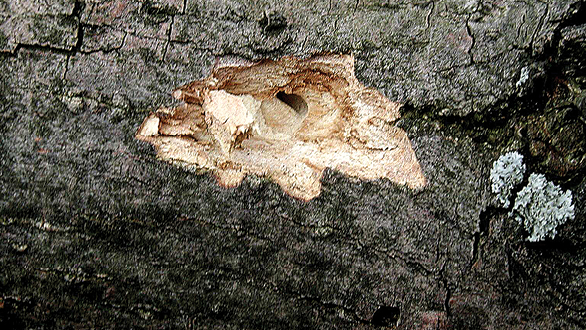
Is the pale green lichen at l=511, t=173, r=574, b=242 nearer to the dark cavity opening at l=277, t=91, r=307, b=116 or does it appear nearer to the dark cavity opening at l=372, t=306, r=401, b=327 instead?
the dark cavity opening at l=372, t=306, r=401, b=327

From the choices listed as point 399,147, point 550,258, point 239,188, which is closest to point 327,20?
point 399,147

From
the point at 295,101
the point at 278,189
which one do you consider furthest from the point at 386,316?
the point at 295,101

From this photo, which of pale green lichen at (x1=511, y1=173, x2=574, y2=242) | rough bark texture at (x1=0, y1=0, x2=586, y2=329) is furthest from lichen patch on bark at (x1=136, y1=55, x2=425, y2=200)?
pale green lichen at (x1=511, y1=173, x2=574, y2=242)

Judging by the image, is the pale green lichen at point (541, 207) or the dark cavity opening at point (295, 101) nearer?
the pale green lichen at point (541, 207)

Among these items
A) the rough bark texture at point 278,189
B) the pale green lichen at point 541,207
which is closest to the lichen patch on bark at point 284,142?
the rough bark texture at point 278,189

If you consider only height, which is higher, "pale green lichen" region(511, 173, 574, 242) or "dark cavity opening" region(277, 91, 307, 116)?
"dark cavity opening" region(277, 91, 307, 116)

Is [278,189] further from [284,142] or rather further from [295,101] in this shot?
[295,101]

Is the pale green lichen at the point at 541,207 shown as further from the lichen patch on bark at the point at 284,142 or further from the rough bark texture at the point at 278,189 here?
the lichen patch on bark at the point at 284,142
